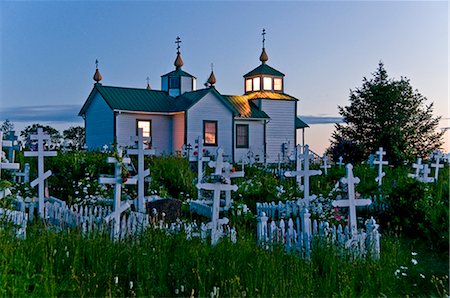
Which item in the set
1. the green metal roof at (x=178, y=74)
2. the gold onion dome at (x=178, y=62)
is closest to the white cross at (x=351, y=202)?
the green metal roof at (x=178, y=74)

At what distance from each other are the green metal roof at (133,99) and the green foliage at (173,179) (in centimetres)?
1352

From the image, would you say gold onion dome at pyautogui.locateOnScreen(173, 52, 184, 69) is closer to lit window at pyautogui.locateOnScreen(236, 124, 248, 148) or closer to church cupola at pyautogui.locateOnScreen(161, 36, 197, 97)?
church cupola at pyautogui.locateOnScreen(161, 36, 197, 97)

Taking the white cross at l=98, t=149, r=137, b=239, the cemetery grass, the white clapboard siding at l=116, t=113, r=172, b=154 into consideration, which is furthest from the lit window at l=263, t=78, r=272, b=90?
the cemetery grass

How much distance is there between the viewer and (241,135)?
33.3 metres

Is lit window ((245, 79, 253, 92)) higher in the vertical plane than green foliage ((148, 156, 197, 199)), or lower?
higher

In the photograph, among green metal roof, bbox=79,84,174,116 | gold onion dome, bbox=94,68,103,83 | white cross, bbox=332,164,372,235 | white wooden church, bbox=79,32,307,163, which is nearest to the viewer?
white cross, bbox=332,164,372,235

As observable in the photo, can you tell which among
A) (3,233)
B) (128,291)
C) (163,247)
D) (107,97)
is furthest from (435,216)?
(107,97)

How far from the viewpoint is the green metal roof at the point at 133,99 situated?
97.3ft

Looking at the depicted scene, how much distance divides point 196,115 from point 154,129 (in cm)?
256

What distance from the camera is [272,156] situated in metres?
34.8

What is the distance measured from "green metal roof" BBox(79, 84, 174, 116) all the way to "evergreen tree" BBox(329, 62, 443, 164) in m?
10.3

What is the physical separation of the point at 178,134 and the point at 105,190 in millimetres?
17575

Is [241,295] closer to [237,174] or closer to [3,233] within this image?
[3,233]

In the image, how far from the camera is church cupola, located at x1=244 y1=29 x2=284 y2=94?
3572 cm
